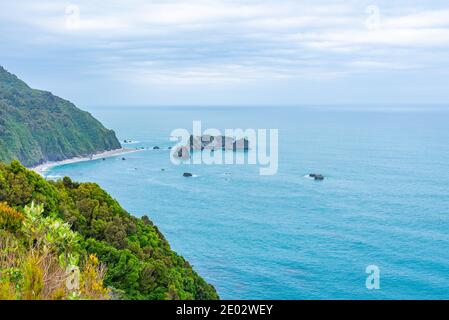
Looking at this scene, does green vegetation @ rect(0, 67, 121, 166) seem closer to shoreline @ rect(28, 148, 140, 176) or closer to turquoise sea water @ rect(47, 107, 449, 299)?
shoreline @ rect(28, 148, 140, 176)

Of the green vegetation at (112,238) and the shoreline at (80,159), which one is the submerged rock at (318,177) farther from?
the shoreline at (80,159)

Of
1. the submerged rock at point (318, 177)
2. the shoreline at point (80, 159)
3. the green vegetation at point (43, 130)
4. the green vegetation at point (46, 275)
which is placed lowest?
the submerged rock at point (318, 177)

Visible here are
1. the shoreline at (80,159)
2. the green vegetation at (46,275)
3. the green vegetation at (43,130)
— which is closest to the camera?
the green vegetation at (46,275)

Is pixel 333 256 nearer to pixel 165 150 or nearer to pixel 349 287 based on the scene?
pixel 349 287

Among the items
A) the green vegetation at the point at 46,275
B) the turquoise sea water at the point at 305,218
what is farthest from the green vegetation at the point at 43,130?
the green vegetation at the point at 46,275

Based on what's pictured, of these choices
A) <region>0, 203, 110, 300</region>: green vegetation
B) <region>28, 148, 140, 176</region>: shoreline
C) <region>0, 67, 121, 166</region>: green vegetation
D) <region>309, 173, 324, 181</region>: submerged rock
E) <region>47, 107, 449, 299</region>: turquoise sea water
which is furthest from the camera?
<region>0, 67, 121, 166</region>: green vegetation

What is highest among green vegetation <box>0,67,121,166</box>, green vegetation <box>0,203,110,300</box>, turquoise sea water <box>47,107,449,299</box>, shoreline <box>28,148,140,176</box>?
green vegetation <box>0,67,121,166</box>

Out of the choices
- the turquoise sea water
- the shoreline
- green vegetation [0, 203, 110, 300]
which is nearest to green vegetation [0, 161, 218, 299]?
green vegetation [0, 203, 110, 300]
